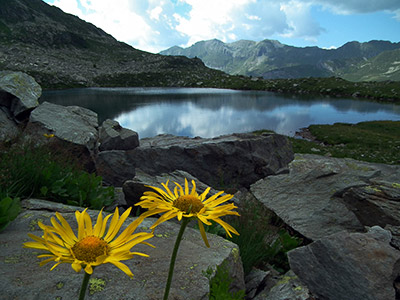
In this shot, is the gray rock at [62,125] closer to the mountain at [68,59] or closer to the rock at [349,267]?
the rock at [349,267]

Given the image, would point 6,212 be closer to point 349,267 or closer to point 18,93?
point 349,267

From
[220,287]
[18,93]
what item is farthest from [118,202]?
[18,93]

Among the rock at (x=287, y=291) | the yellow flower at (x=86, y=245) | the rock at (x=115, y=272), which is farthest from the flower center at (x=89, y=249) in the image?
the rock at (x=287, y=291)

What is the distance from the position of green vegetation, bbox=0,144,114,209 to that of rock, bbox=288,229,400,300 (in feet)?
12.9

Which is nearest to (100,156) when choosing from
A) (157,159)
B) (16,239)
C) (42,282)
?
(157,159)

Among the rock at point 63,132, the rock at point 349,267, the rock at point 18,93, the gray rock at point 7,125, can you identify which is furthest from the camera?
the rock at point 18,93

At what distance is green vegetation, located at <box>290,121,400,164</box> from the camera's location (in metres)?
19.2

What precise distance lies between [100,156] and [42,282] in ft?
23.9

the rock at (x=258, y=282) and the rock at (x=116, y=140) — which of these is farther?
the rock at (x=116, y=140)

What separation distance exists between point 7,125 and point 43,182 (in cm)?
553

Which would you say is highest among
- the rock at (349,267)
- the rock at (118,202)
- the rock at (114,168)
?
the rock at (349,267)

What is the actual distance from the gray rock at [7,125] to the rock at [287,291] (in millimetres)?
8498

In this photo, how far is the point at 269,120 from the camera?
3409 centimetres

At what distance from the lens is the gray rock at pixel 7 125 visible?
8.02 metres
